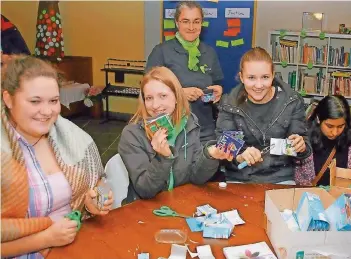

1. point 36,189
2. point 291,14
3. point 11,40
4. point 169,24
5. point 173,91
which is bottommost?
point 36,189

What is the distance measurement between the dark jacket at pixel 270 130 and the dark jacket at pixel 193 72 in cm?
70

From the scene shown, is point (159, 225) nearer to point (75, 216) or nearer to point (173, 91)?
point (75, 216)

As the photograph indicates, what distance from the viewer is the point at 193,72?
3297 millimetres

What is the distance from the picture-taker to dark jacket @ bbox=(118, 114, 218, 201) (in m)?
2.17

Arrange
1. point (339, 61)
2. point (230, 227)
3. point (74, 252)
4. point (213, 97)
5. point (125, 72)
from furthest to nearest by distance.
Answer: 1. point (125, 72)
2. point (339, 61)
3. point (213, 97)
4. point (230, 227)
5. point (74, 252)

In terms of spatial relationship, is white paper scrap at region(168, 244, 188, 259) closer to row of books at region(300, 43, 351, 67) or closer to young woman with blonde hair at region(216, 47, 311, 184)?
young woman with blonde hair at region(216, 47, 311, 184)

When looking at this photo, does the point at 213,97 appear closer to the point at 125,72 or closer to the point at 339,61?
the point at 339,61

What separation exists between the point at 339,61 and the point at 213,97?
301 cm

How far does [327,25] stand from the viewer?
5.61 meters

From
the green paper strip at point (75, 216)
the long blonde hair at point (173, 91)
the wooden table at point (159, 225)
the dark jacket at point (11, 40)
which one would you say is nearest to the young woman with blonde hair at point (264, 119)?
the wooden table at point (159, 225)

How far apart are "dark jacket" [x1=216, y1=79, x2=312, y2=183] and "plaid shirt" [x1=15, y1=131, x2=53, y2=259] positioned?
1112 mm

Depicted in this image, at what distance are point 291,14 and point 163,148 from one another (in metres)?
4.22

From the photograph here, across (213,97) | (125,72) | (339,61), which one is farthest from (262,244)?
(125,72)

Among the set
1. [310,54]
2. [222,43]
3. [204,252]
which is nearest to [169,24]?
[222,43]
